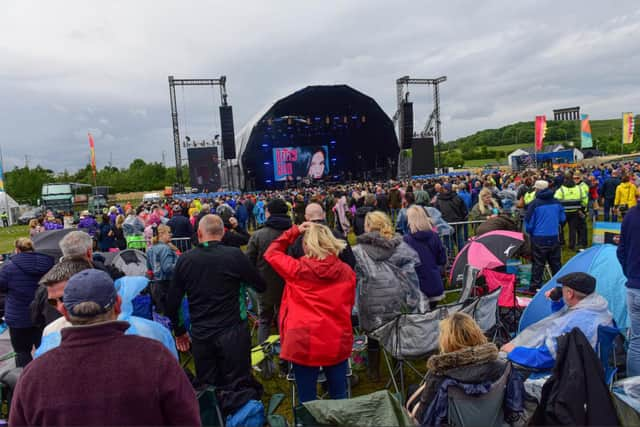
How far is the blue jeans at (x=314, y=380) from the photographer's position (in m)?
2.79

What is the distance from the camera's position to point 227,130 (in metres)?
22.6

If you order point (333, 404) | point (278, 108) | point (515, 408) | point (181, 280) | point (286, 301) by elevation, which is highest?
point (278, 108)

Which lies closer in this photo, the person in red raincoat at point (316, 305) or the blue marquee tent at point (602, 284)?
the person in red raincoat at point (316, 305)

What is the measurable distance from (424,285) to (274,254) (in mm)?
1907

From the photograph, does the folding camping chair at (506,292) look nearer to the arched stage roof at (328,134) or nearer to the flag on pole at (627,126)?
the arched stage roof at (328,134)

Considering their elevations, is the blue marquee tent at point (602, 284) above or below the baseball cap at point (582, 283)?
below

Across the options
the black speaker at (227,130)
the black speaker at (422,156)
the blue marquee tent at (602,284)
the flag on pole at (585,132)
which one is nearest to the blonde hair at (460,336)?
the blue marquee tent at (602,284)

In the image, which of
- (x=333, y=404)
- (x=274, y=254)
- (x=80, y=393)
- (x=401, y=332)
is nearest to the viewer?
(x=80, y=393)

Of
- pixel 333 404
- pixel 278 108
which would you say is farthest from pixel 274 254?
pixel 278 108

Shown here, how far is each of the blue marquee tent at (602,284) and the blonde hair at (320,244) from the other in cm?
229

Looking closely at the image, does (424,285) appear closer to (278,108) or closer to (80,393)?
(80,393)

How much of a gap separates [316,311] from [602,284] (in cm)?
298

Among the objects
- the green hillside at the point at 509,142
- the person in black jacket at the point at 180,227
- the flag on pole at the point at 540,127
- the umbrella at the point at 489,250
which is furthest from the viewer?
the green hillside at the point at 509,142

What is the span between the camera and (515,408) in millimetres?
2260
